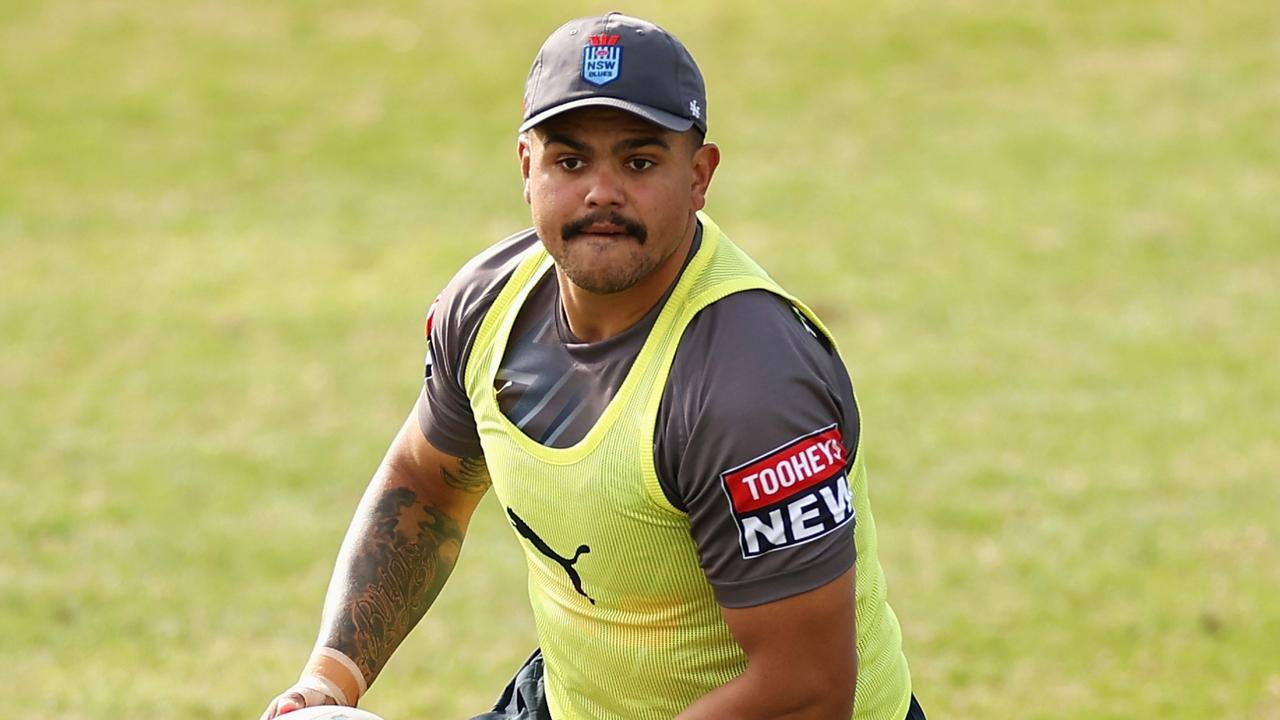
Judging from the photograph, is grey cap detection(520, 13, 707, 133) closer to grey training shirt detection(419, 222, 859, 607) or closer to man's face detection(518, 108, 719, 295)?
man's face detection(518, 108, 719, 295)

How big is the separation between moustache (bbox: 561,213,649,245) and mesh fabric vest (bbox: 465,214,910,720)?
0.51 feet

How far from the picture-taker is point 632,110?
11.4 ft

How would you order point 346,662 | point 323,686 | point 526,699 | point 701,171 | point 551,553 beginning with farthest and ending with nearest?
1. point 526,699
2. point 346,662
3. point 323,686
4. point 551,553
5. point 701,171

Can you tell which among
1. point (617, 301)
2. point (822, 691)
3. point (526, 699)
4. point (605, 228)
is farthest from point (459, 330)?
point (822, 691)

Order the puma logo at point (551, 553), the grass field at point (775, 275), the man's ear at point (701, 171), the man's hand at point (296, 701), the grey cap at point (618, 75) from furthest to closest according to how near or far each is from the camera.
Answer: the grass field at point (775, 275) < the man's hand at point (296, 701) < the puma logo at point (551, 553) < the man's ear at point (701, 171) < the grey cap at point (618, 75)

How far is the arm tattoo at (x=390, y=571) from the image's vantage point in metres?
4.40

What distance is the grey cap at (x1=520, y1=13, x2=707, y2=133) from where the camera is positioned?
3.50 metres

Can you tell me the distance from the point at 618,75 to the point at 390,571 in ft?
5.03

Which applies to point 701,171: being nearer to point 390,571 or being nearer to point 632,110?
point 632,110

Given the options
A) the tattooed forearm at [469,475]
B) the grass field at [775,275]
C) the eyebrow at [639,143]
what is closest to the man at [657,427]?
the eyebrow at [639,143]

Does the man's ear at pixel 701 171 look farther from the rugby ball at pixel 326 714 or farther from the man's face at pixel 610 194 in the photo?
the rugby ball at pixel 326 714

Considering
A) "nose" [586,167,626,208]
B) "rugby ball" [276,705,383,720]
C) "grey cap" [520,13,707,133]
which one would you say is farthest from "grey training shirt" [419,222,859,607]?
"rugby ball" [276,705,383,720]

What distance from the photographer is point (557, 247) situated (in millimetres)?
3617

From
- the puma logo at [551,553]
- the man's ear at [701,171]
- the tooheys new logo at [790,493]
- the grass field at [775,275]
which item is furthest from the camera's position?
the grass field at [775,275]
